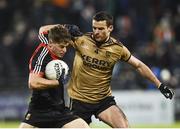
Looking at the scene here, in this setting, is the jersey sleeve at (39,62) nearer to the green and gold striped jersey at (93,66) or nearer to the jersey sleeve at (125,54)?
the green and gold striped jersey at (93,66)

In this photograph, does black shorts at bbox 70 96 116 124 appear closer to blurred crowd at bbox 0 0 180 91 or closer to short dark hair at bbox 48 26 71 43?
short dark hair at bbox 48 26 71 43

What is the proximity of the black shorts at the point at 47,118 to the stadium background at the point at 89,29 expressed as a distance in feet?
32.7

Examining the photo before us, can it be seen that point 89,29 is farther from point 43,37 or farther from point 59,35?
point 59,35

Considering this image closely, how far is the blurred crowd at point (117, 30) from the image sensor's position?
68.9 feet

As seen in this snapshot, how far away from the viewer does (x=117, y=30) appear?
2248 cm

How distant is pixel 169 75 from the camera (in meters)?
20.6

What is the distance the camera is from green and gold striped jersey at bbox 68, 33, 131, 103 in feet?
39.1

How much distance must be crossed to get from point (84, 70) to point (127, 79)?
9100 mm

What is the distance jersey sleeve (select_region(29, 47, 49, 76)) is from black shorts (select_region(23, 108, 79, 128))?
0.60m

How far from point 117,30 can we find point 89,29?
3.83 ft

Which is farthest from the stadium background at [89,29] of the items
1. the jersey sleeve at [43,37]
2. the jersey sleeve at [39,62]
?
the jersey sleeve at [39,62]

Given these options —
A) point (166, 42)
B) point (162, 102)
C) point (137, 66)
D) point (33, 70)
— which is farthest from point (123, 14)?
point (33, 70)

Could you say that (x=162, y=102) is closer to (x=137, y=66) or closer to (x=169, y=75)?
(x=169, y=75)

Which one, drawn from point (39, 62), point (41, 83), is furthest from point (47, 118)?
point (39, 62)
